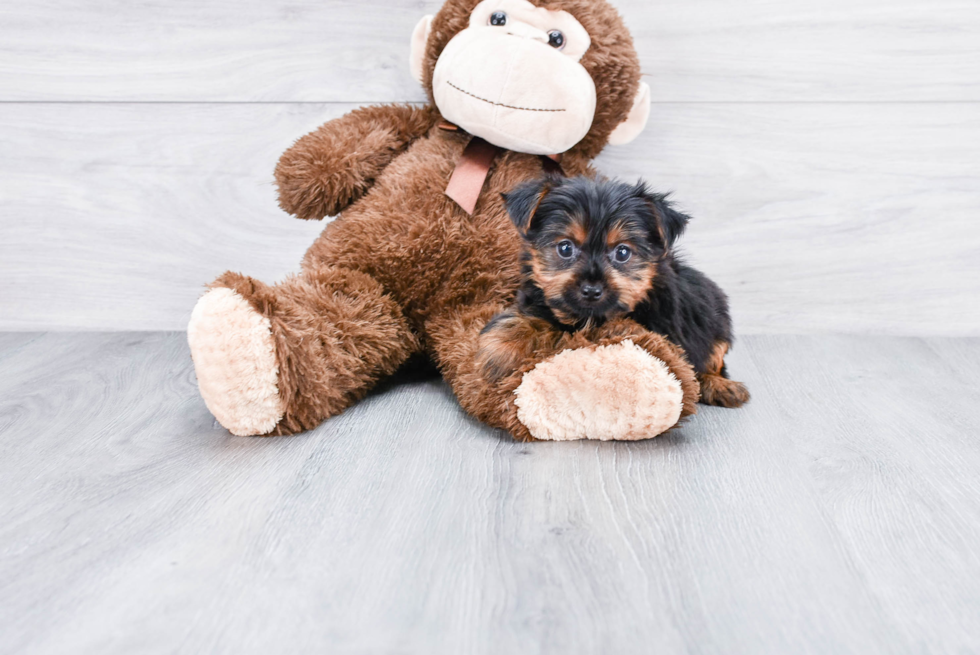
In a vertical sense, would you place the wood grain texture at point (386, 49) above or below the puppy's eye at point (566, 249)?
above

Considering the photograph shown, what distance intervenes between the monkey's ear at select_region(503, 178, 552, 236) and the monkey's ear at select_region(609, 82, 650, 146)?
1.73 feet

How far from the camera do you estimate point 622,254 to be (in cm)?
155

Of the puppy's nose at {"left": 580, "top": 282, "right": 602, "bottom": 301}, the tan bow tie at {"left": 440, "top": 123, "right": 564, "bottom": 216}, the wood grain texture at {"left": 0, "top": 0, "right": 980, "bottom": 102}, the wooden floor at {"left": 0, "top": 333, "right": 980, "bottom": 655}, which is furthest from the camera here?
the wood grain texture at {"left": 0, "top": 0, "right": 980, "bottom": 102}

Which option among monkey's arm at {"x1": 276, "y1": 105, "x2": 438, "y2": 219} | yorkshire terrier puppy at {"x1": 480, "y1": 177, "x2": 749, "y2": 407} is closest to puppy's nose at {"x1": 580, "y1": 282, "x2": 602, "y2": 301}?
yorkshire terrier puppy at {"x1": 480, "y1": 177, "x2": 749, "y2": 407}

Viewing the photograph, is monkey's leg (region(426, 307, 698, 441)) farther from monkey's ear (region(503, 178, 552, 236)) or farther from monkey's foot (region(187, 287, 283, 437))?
monkey's foot (region(187, 287, 283, 437))

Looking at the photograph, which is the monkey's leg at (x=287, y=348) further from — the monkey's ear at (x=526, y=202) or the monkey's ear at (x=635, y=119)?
the monkey's ear at (x=635, y=119)

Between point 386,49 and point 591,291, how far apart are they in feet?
4.06

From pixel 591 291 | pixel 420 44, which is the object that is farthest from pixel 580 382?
pixel 420 44

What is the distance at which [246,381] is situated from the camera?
154cm

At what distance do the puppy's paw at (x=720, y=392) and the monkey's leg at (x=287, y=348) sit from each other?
0.77m

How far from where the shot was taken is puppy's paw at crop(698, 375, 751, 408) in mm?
1853

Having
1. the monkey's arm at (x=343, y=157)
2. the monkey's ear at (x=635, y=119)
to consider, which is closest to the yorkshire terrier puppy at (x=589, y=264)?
the monkey's ear at (x=635, y=119)

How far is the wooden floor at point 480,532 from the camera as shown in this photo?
3.25 feet

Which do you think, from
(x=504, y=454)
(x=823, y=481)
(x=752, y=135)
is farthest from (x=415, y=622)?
(x=752, y=135)
